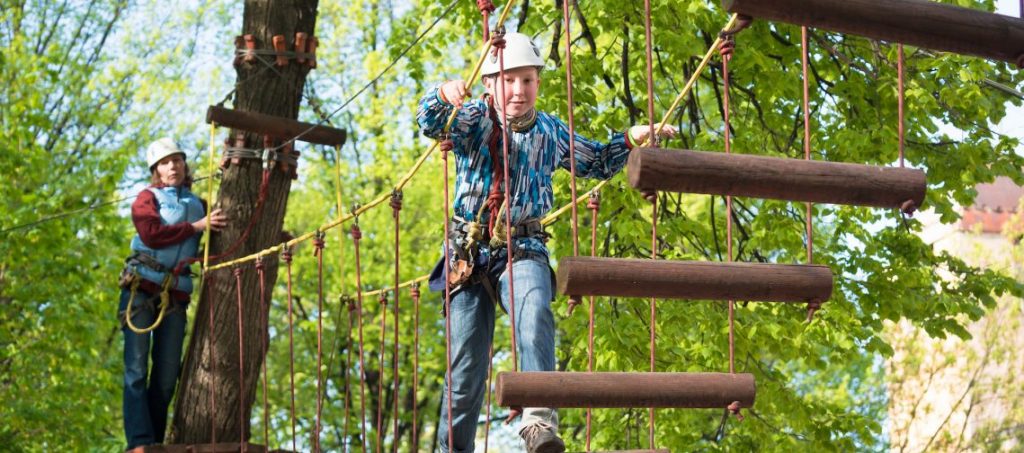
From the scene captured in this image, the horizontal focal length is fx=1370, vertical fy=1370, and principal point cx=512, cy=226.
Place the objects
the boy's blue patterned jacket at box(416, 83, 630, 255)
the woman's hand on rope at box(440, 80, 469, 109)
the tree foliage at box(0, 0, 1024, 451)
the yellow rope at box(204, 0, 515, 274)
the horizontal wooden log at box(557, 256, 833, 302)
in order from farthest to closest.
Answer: the tree foliage at box(0, 0, 1024, 451), the boy's blue patterned jacket at box(416, 83, 630, 255), the woman's hand on rope at box(440, 80, 469, 109), the yellow rope at box(204, 0, 515, 274), the horizontal wooden log at box(557, 256, 833, 302)

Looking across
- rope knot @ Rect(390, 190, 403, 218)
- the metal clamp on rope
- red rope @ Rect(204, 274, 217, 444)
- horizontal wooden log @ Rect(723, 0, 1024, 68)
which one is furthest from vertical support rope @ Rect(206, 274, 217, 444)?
horizontal wooden log @ Rect(723, 0, 1024, 68)

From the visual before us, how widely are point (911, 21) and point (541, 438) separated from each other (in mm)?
1497

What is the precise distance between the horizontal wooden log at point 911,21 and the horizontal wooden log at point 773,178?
13.3 inches

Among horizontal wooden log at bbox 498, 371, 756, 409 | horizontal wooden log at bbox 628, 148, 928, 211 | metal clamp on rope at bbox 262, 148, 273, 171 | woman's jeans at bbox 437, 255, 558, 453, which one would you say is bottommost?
horizontal wooden log at bbox 498, 371, 756, 409

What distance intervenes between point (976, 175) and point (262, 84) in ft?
15.8

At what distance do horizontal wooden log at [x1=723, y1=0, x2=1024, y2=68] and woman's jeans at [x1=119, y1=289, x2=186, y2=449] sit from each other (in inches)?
173

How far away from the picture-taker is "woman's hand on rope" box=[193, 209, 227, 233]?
7074mm

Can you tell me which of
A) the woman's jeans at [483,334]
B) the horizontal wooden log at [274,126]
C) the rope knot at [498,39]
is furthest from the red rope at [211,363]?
the rope knot at [498,39]

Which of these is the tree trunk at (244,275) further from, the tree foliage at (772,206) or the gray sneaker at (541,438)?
the gray sneaker at (541,438)

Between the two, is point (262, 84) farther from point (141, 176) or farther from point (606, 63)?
point (141, 176)

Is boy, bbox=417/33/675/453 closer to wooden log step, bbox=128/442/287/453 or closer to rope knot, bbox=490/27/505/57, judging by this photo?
rope knot, bbox=490/27/505/57

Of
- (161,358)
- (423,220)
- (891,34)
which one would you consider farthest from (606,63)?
(423,220)

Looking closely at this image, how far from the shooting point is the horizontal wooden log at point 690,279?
333 cm

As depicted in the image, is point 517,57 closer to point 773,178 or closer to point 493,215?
point 493,215
